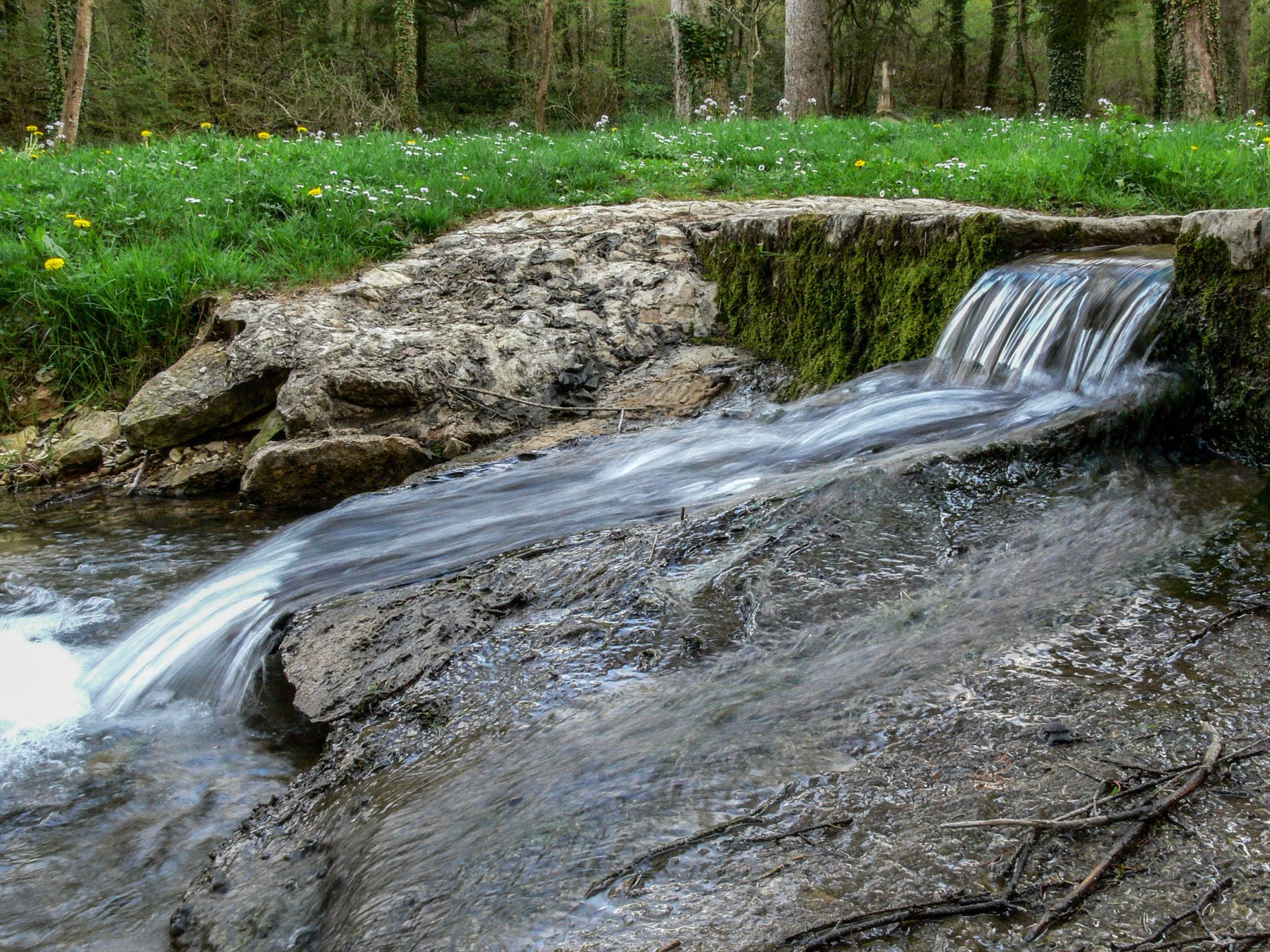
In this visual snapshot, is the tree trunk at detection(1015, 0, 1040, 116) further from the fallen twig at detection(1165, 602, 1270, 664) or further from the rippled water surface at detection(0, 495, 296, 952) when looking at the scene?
the rippled water surface at detection(0, 495, 296, 952)

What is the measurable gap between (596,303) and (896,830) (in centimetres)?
518

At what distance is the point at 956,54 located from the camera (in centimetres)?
2081

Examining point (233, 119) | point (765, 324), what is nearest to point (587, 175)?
point (765, 324)

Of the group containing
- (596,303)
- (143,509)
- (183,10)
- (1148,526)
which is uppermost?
(183,10)

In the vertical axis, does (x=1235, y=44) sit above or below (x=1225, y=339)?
above

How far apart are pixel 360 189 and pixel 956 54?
1795cm

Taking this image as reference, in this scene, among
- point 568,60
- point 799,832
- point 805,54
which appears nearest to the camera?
point 799,832

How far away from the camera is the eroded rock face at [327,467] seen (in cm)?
519

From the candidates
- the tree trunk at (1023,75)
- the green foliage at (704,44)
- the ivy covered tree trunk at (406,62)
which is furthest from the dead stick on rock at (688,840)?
the tree trunk at (1023,75)

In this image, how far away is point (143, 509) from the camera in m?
5.45

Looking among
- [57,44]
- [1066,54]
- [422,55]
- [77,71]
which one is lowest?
[77,71]

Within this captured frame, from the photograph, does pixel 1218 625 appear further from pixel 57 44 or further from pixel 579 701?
pixel 57 44

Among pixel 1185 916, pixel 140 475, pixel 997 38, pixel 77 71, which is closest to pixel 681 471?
pixel 1185 916

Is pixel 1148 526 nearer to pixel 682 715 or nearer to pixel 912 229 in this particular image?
pixel 682 715
